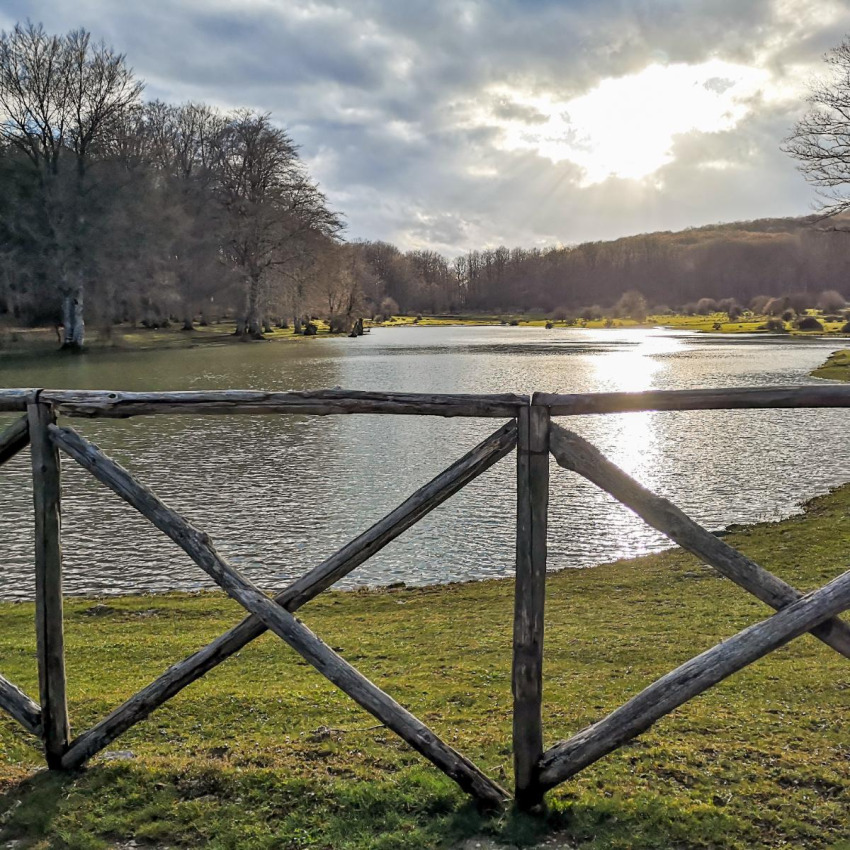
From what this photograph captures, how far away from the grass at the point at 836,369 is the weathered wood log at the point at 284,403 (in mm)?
34875

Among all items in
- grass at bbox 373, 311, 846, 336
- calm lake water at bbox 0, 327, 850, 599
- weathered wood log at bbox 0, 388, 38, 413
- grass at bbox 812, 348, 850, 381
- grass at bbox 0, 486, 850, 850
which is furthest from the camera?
grass at bbox 373, 311, 846, 336

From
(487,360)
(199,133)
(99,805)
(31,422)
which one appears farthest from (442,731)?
(199,133)

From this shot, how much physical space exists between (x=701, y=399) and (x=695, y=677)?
1.35 meters

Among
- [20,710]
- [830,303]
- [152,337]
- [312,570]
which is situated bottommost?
[20,710]

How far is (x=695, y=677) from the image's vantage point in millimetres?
3670

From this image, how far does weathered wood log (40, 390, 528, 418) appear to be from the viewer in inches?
154

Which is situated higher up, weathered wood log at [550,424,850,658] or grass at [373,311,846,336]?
grass at [373,311,846,336]

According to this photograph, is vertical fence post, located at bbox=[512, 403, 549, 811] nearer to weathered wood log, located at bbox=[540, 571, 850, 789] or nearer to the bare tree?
weathered wood log, located at bbox=[540, 571, 850, 789]

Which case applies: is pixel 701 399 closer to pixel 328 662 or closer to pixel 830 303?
pixel 328 662

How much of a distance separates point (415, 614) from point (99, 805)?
5.38m

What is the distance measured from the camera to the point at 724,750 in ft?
15.0

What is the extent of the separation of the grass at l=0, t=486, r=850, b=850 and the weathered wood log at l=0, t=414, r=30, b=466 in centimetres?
185

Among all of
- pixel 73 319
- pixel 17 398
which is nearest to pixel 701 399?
pixel 17 398

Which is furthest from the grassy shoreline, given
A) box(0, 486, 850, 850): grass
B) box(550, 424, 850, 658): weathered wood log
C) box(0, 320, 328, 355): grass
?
box(550, 424, 850, 658): weathered wood log
